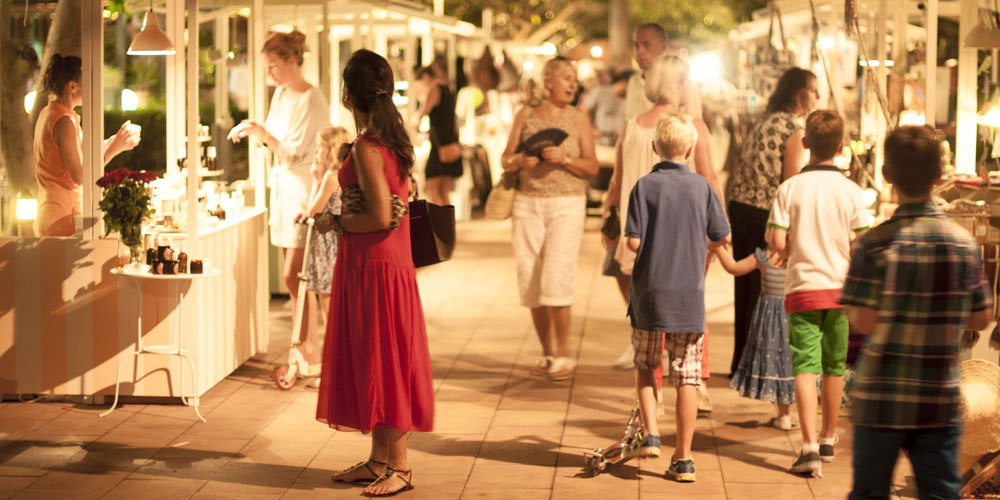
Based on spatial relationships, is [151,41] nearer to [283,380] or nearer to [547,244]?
[283,380]

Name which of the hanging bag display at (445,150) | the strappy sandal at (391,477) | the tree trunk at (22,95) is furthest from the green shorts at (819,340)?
the hanging bag display at (445,150)

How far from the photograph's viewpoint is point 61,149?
655 cm

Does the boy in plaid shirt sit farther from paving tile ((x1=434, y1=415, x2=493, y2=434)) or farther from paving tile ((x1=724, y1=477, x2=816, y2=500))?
paving tile ((x1=434, y1=415, x2=493, y2=434))

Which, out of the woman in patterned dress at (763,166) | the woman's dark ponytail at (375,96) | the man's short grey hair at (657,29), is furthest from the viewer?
the man's short grey hair at (657,29)

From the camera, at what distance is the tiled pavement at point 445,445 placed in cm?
518

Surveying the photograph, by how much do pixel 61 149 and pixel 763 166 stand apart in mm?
3658

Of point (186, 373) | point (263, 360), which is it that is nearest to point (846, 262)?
point (186, 373)

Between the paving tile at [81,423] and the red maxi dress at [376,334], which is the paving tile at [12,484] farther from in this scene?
the red maxi dress at [376,334]

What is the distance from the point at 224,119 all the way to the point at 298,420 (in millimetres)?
3878

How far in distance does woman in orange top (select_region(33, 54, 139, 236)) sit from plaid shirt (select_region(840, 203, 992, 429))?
172 inches

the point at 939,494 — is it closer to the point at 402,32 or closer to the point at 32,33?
the point at 32,33

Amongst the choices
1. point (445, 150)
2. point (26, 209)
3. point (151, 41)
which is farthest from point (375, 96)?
point (445, 150)

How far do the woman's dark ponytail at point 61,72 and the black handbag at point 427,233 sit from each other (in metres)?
2.30

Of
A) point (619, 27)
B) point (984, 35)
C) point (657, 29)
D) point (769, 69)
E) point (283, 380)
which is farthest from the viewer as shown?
point (619, 27)
